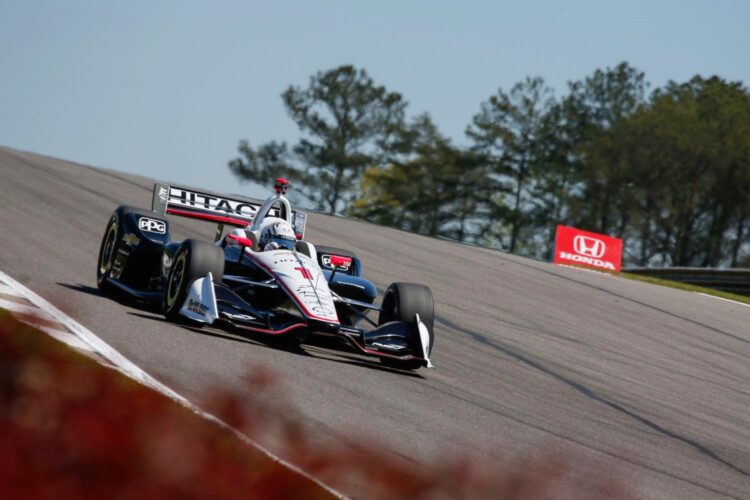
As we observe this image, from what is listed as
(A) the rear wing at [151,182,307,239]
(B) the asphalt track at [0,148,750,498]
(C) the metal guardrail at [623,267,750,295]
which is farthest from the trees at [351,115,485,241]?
(A) the rear wing at [151,182,307,239]

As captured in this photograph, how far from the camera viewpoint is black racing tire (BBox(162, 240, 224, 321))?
345 inches

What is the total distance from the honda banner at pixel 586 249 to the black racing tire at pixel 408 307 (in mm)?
18505

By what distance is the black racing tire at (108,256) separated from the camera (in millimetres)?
10484

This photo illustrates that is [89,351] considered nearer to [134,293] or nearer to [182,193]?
[134,293]

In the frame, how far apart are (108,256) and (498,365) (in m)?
3.75

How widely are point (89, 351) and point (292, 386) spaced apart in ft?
4.00

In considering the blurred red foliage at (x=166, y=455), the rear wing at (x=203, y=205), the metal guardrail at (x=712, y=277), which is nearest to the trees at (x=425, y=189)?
the metal guardrail at (x=712, y=277)

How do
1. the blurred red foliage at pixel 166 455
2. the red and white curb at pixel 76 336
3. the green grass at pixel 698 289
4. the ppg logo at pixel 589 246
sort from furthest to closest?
1. the ppg logo at pixel 589 246
2. the green grass at pixel 698 289
3. the red and white curb at pixel 76 336
4. the blurred red foliage at pixel 166 455

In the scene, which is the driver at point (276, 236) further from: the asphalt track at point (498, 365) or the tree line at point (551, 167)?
the tree line at point (551, 167)

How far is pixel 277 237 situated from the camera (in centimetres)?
949

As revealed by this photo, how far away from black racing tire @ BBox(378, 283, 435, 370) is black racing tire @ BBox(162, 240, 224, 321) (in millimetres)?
1494

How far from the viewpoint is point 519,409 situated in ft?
26.1

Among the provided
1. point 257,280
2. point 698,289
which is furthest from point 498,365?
point 698,289

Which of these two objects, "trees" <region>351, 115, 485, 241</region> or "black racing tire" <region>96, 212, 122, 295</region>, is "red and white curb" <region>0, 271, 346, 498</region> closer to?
"black racing tire" <region>96, 212, 122, 295</region>
